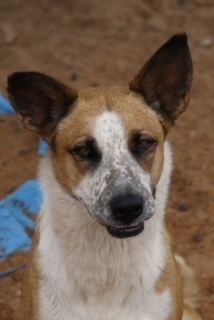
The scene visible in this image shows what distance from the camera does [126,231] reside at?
3.68m

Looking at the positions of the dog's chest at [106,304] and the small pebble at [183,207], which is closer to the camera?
the dog's chest at [106,304]

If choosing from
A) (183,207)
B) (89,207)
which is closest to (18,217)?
(183,207)

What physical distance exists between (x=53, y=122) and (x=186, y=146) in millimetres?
2937

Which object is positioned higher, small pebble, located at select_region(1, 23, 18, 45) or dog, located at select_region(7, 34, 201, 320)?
dog, located at select_region(7, 34, 201, 320)

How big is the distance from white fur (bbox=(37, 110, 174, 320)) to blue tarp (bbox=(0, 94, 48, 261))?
1661 millimetres

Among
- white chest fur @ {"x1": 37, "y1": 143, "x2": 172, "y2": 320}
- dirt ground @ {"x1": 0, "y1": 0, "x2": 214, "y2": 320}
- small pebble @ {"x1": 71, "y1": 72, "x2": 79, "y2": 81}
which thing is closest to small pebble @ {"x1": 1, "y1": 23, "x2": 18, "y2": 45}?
dirt ground @ {"x1": 0, "y1": 0, "x2": 214, "y2": 320}

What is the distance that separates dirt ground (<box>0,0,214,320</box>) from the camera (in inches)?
225

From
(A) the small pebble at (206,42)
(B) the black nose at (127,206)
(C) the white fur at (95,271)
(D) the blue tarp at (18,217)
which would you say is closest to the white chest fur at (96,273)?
(C) the white fur at (95,271)

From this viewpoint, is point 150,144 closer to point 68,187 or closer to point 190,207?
point 68,187

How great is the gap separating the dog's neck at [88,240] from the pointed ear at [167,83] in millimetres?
226

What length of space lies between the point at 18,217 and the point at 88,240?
210 cm

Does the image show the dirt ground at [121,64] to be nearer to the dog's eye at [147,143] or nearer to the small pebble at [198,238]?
the small pebble at [198,238]

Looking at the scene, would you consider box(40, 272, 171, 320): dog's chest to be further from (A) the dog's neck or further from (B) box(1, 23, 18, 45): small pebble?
(B) box(1, 23, 18, 45): small pebble

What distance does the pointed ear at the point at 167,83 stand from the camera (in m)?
3.86
